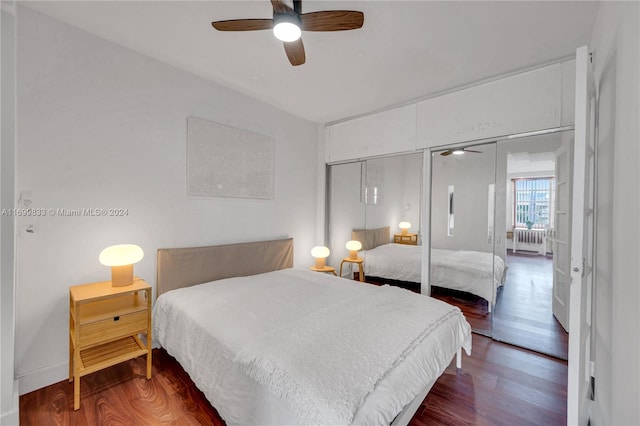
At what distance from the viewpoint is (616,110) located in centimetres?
125

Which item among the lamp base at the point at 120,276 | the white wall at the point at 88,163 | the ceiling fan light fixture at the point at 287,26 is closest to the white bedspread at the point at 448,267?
the white wall at the point at 88,163

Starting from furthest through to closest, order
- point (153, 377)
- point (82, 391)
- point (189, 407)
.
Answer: point (153, 377), point (82, 391), point (189, 407)

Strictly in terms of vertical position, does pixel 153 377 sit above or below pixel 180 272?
below

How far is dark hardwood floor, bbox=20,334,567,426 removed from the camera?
5.59 feet

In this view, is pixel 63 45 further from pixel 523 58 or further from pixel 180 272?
Result: pixel 523 58

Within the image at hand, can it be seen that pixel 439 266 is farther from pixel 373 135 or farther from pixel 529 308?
pixel 373 135

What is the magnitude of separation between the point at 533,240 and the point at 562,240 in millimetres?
400

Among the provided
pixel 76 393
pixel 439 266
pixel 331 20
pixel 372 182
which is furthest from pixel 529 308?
pixel 76 393

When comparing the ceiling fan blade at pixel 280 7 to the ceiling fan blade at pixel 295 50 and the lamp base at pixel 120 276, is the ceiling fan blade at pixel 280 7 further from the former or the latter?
the lamp base at pixel 120 276

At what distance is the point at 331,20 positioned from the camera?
165 centimetres

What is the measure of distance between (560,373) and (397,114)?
9.96 ft

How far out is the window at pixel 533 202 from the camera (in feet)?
9.16

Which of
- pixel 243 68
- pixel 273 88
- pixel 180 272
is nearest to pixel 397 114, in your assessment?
pixel 273 88

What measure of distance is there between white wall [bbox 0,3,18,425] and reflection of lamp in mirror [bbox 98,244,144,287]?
52 centimetres
